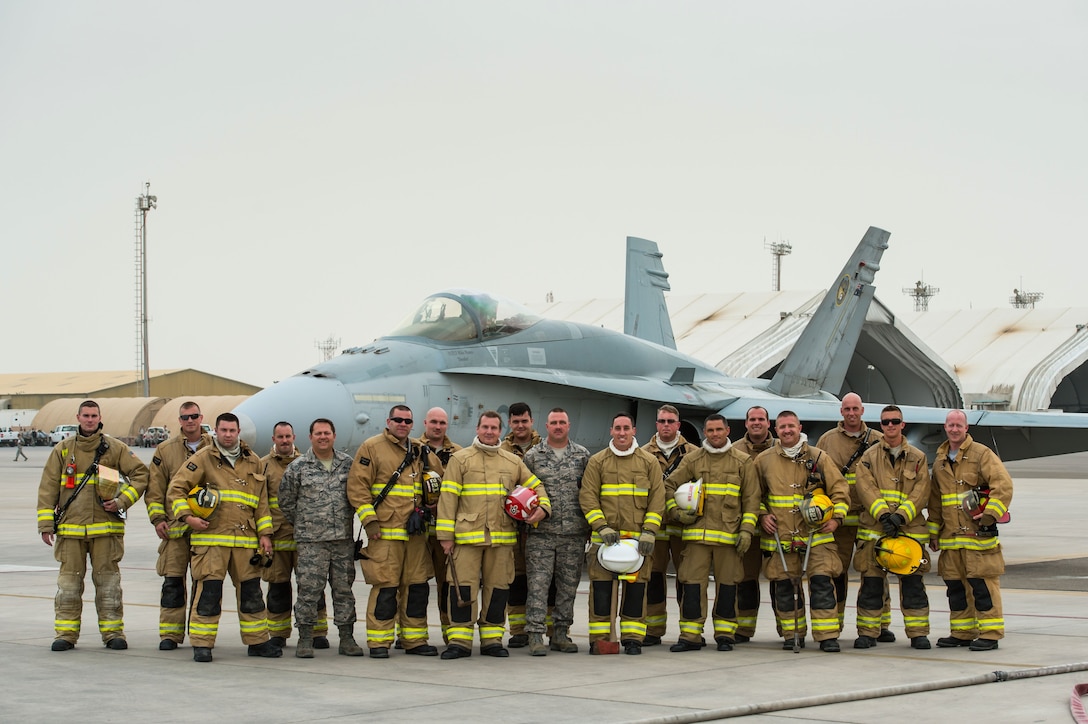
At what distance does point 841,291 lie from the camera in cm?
1998

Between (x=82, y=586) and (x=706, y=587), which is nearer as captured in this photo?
(x=82, y=586)

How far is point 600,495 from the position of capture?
9430 mm

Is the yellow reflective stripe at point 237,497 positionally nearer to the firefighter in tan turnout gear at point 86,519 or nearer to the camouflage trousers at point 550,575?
the firefighter in tan turnout gear at point 86,519

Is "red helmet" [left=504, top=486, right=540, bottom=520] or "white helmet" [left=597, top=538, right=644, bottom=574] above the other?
"red helmet" [left=504, top=486, right=540, bottom=520]

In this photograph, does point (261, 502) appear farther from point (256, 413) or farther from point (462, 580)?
point (256, 413)

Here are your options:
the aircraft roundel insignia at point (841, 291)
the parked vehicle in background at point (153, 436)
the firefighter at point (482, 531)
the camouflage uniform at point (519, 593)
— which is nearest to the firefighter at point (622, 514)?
the firefighter at point (482, 531)

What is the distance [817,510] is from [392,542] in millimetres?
3029

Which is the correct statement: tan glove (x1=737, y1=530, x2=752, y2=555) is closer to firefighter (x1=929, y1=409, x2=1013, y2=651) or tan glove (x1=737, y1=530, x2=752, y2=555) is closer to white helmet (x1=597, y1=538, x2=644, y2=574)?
white helmet (x1=597, y1=538, x2=644, y2=574)

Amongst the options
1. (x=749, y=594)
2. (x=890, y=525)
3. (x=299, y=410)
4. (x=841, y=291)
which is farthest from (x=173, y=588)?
(x=841, y=291)

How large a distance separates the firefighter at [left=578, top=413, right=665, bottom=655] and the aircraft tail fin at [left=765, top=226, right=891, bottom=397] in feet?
33.7

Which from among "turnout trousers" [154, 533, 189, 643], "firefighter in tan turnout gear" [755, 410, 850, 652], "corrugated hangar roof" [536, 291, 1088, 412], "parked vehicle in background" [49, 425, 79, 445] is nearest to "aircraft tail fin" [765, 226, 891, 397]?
"firefighter in tan turnout gear" [755, 410, 850, 652]

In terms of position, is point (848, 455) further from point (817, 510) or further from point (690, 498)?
point (690, 498)

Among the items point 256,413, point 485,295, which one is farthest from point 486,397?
point 256,413

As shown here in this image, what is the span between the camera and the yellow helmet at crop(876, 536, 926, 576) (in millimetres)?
9266
